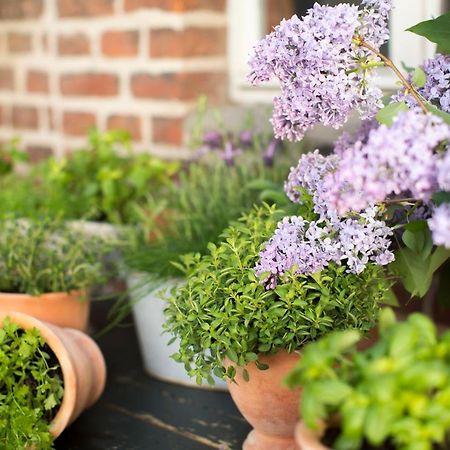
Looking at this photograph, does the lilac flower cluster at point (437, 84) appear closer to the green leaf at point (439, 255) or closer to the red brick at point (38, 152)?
the green leaf at point (439, 255)

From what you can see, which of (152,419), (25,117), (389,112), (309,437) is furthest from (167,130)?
(309,437)

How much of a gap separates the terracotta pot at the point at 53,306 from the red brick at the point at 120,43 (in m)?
0.95

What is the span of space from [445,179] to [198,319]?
17.7 inches

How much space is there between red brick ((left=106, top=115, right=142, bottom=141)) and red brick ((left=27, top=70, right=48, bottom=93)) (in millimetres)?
347

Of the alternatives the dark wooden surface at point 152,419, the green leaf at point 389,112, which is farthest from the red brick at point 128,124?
the green leaf at point 389,112

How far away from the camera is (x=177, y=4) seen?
2244 mm

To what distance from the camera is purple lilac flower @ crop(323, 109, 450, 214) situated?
2.98 ft

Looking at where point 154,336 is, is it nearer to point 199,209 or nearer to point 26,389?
point 199,209

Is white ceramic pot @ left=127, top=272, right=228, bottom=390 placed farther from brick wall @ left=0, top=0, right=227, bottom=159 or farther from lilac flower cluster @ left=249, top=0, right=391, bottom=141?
brick wall @ left=0, top=0, right=227, bottom=159

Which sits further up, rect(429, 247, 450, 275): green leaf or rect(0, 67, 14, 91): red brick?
rect(0, 67, 14, 91): red brick

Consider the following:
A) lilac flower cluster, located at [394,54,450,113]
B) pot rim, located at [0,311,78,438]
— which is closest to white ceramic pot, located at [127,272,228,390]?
pot rim, located at [0,311,78,438]

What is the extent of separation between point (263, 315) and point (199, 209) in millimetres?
603

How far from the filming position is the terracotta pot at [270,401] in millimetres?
1217

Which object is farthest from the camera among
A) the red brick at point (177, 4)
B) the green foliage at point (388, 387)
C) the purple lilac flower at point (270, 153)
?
the red brick at point (177, 4)
